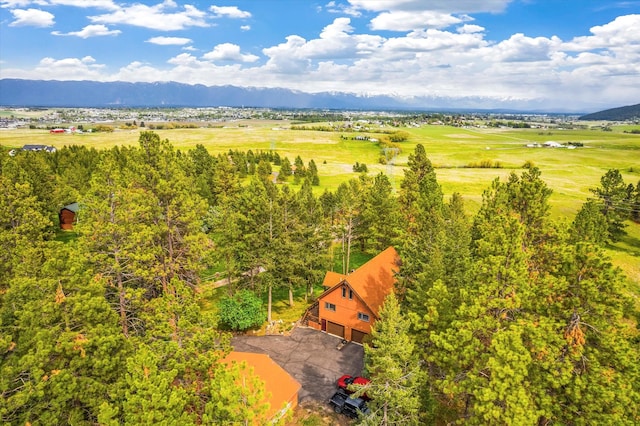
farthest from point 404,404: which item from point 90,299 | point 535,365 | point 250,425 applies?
point 90,299

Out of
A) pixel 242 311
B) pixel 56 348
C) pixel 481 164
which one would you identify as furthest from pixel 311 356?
pixel 481 164

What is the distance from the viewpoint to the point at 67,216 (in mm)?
64188

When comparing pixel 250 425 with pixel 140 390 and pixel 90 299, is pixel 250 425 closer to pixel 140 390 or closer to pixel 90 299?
pixel 140 390

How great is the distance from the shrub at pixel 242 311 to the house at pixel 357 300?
636cm

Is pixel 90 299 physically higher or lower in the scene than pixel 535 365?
higher

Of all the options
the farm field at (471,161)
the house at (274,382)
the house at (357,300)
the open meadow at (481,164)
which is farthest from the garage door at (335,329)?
the farm field at (471,161)

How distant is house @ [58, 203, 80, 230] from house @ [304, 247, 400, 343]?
5142cm

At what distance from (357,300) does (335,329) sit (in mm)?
4431

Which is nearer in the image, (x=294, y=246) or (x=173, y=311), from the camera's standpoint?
(x=173, y=311)

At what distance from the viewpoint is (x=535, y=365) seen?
60.2 ft

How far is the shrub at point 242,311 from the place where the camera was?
35219 mm

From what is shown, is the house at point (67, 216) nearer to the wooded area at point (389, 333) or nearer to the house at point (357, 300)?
the wooded area at point (389, 333)

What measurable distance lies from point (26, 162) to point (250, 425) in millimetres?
63487

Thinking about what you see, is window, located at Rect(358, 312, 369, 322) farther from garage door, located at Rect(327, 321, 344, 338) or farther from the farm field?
the farm field
